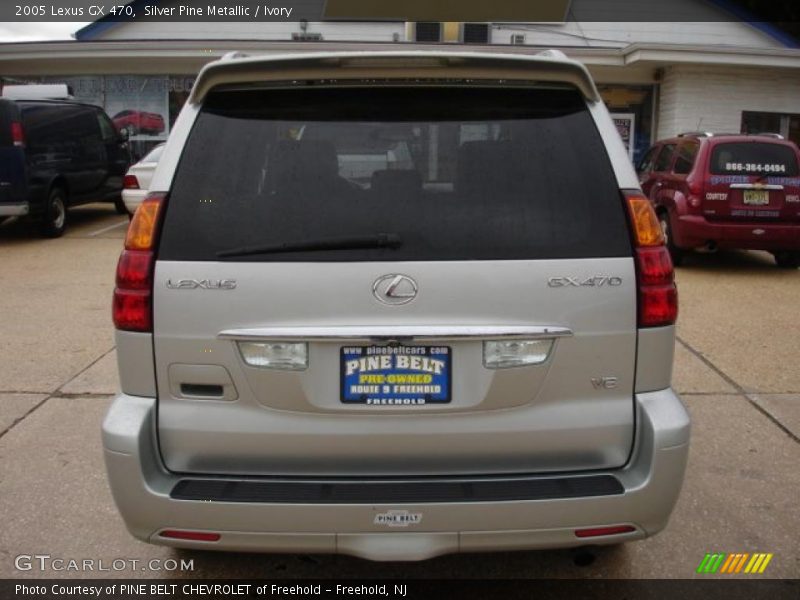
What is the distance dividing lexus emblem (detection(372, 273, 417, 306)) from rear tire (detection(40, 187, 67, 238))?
10.6 meters

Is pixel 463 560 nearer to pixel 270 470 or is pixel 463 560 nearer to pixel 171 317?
pixel 270 470

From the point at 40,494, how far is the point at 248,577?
1285 mm

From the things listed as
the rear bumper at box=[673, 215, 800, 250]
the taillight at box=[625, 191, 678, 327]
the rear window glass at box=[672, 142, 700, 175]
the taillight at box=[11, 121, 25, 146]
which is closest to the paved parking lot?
the rear bumper at box=[673, 215, 800, 250]

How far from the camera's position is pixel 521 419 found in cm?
243

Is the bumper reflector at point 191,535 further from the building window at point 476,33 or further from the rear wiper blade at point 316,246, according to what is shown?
the building window at point 476,33

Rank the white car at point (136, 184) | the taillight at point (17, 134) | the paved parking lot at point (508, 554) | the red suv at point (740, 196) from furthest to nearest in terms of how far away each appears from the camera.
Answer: the white car at point (136, 184) < the taillight at point (17, 134) < the red suv at point (740, 196) < the paved parking lot at point (508, 554)

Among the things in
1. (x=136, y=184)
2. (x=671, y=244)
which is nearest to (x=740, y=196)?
(x=671, y=244)

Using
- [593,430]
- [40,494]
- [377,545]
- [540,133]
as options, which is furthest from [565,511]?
[40,494]

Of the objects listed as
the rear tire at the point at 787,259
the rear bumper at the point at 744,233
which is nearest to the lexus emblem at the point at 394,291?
the rear bumper at the point at 744,233

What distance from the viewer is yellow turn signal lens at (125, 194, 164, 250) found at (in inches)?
96.2

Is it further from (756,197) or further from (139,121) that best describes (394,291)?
(139,121)

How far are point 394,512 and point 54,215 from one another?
36.2ft

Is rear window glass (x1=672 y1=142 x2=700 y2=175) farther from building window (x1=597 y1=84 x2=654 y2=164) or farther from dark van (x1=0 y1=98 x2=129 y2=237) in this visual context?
dark van (x1=0 y1=98 x2=129 y2=237)

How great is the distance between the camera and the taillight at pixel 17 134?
34.6 feet
